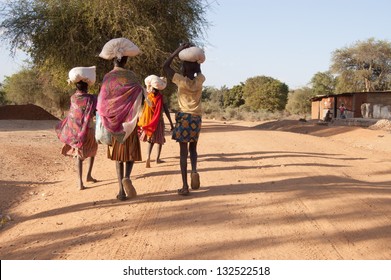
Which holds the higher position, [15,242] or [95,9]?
[95,9]

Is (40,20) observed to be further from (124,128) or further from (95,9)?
(124,128)

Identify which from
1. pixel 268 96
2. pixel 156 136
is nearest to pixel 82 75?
pixel 156 136

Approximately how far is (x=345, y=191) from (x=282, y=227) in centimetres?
172

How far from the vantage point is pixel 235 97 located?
74.7 metres

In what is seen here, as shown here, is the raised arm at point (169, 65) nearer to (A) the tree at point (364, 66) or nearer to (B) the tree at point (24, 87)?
(B) the tree at point (24, 87)

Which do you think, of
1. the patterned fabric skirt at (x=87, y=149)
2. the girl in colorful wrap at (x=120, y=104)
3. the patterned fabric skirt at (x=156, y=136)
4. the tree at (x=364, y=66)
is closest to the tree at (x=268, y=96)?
the tree at (x=364, y=66)

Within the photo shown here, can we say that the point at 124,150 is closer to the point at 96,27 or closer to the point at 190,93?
the point at 190,93

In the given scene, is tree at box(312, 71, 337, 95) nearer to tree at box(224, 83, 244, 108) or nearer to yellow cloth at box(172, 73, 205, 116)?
tree at box(224, 83, 244, 108)

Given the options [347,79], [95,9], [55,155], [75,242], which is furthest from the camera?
[347,79]

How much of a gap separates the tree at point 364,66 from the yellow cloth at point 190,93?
5167 centimetres

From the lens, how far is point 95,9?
60.6ft

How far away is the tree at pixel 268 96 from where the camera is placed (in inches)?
2534

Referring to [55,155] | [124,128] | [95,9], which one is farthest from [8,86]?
[124,128]

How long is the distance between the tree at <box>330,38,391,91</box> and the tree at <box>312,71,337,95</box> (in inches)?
555
